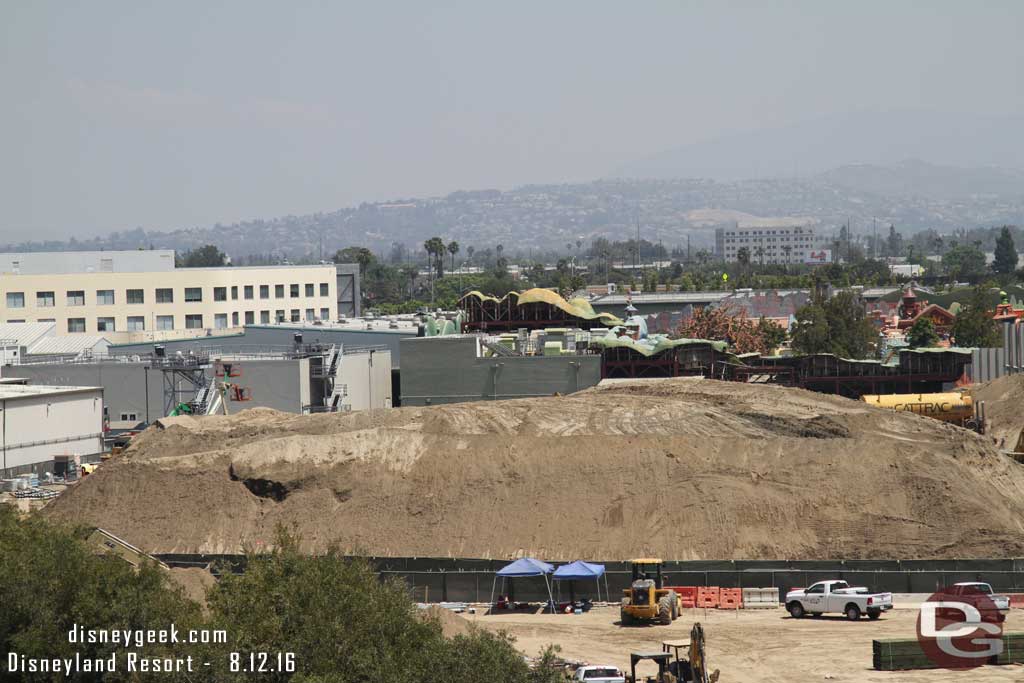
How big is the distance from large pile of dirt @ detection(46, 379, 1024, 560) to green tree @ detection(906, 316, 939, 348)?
171 feet

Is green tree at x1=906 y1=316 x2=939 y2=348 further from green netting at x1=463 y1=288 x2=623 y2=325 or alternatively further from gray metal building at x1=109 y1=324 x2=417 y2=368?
gray metal building at x1=109 y1=324 x2=417 y2=368

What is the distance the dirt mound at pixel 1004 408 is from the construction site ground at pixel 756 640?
25429 millimetres

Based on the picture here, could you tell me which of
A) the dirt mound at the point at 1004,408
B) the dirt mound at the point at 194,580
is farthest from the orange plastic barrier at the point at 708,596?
the dirt mound at the point at 1004,408

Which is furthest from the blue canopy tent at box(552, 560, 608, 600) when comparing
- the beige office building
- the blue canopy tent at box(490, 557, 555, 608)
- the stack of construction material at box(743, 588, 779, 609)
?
the beige office building

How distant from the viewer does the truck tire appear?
39.2 metres

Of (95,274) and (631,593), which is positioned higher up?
(95,274)

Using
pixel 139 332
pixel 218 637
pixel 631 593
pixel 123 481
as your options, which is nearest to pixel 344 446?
pixel 123 481

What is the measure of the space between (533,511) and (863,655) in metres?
14.4

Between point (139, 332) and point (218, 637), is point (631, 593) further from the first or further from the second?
point (139, 332)

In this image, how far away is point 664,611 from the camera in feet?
128

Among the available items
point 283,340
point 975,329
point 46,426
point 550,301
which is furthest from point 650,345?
point 975,329

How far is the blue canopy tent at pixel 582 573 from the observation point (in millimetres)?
41469

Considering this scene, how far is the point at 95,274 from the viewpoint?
350 ft

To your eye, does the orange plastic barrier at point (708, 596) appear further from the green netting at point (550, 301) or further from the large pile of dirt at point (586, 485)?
the green netting at point (550, 301)
